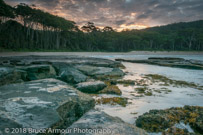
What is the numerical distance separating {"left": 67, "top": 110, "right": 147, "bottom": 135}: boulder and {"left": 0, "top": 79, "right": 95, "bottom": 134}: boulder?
36 centimetres

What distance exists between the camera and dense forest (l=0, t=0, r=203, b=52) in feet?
132

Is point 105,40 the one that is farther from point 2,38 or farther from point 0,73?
point 0,73

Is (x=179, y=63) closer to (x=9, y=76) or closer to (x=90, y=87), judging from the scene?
(x=90, y=87)

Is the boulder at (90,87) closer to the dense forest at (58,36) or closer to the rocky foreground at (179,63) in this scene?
the rocky foreground at (179,63)

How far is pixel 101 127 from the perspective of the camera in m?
2.05

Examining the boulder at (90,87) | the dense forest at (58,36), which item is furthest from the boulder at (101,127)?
the dense forest at (58,36)

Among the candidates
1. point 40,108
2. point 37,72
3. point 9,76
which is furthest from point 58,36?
point 40,108

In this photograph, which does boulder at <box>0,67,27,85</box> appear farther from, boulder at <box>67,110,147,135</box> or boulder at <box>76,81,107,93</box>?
boulder at <box>67,110,147,135</box>

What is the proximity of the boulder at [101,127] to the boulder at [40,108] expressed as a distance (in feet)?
1.18

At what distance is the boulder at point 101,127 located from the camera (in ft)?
6.31

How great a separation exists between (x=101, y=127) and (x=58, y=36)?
59.0 metres

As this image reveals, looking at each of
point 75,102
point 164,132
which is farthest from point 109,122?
point 164,132

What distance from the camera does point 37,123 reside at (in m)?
1.98

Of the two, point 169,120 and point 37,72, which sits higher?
point 37,72
